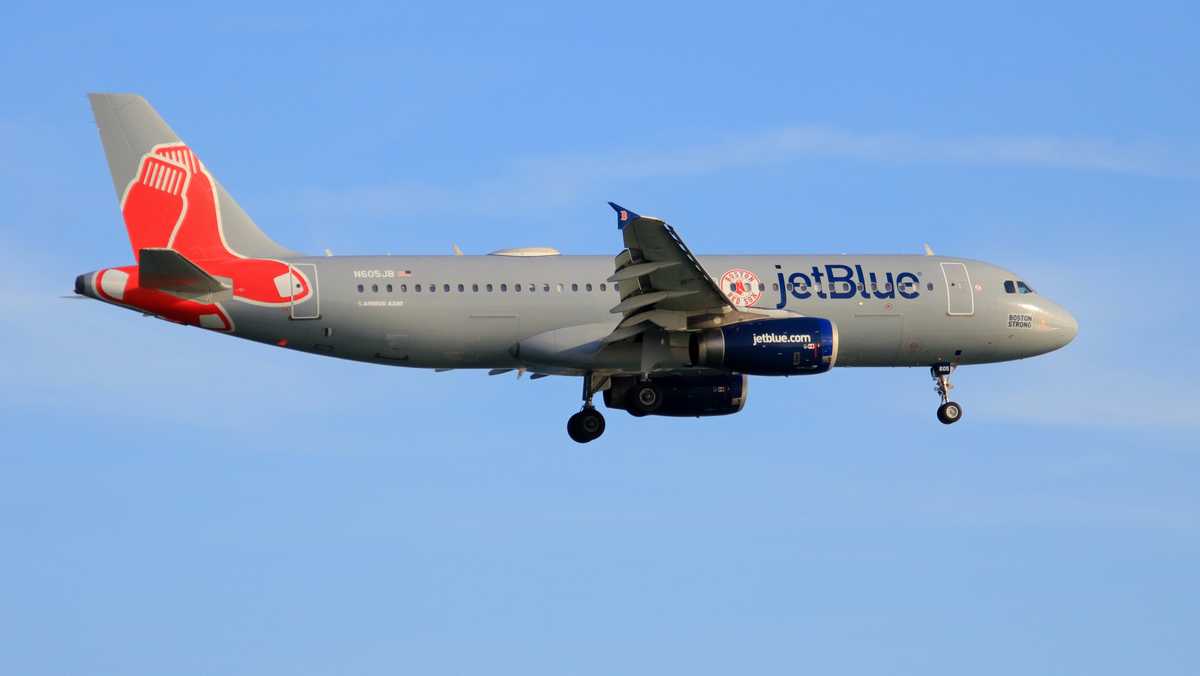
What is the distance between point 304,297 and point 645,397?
32.4 ft

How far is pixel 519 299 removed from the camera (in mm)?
48000

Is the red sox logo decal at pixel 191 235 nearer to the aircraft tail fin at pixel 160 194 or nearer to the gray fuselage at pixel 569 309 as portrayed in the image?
the aircraft tail fin at pixel 160 194

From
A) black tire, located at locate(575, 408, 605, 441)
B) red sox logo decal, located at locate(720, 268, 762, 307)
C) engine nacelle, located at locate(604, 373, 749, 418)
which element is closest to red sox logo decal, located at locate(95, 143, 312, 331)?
black tire, located at locate(575, 408, 605, 441)

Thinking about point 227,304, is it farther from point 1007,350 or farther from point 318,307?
point 1007,350

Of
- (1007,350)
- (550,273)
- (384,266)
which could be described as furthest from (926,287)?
(384,266)

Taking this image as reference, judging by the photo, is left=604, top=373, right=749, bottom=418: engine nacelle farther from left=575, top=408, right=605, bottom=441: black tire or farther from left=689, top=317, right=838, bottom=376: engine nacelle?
left=689, top=317, right=838, bottom=376: engine nacelle

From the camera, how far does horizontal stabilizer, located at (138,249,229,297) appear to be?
4484 centimetres

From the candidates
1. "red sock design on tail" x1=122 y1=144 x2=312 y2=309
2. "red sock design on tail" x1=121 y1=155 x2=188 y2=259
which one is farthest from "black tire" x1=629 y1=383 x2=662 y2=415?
"red sock design on tail" x1=121 y1=155 x2=188 y2=259

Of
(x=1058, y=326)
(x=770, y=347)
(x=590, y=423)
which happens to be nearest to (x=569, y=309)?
→ (x=590, y=423)

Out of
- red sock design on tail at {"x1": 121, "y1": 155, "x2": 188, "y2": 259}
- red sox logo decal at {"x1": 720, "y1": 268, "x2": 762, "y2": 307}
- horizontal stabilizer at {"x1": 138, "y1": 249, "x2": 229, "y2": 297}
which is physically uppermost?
red sock design on tail at {"x1": 121, "y1": 155, "x2": 188, "y2": 259}

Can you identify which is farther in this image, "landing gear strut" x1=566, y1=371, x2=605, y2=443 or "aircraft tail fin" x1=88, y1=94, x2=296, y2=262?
"landing gear strut" x1=566, y1=371, x2=605, y2=443

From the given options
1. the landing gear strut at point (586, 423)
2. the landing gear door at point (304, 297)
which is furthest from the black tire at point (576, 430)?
the landing gear door at point (304, 297)

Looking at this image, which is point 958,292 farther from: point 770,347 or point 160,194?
point 160,194

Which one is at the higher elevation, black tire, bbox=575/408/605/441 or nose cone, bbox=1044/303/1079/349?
nose cone, bbox=1044/303/1079/349
